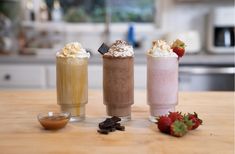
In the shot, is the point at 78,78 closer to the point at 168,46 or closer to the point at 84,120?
the point at 84,120

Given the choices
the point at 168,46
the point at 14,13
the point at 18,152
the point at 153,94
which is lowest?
the point at 18,152

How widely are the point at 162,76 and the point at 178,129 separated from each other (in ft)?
0.68

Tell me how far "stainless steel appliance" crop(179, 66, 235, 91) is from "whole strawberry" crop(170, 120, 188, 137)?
67.3 inches

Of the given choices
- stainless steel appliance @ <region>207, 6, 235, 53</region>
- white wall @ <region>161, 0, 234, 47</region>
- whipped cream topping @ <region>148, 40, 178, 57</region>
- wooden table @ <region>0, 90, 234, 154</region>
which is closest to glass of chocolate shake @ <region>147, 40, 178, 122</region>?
whipped cream topping @ <region>148, 40, 178, 57</region>

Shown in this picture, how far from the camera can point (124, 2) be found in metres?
3.47

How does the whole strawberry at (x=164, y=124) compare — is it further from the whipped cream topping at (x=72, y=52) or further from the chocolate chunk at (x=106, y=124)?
the whipped cream topping at (x=72, y=52)

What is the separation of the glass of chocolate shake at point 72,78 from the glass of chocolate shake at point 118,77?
0.08 meters

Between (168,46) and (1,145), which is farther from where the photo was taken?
(168,46)

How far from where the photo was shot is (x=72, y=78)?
1.21 metres

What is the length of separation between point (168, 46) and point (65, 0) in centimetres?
248

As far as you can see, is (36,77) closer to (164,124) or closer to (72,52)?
(72,52)

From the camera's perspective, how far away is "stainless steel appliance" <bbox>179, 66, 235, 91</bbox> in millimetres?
2729

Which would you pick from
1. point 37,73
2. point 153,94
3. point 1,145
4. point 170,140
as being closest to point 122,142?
point 170,140

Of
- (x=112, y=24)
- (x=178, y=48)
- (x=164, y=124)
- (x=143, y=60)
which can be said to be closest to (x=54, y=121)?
(x=164, y=124)
